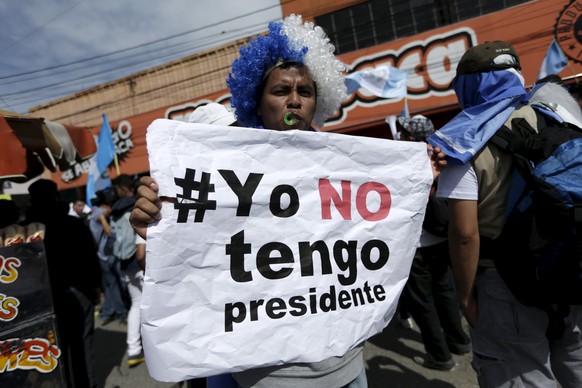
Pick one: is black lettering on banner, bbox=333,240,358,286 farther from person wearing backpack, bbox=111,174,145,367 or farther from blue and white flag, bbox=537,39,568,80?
blue and white flag, bbox=537,39,568,80

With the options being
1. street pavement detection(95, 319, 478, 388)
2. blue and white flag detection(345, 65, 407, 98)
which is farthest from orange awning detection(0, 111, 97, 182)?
blue and white flag detection(345, 65, 407, 98)

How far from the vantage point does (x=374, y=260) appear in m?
1.33

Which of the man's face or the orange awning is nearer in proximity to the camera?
the man's face

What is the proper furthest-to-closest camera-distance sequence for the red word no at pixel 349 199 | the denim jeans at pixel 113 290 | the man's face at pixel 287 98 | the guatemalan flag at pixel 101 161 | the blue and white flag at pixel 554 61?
the guatemalan flag at pixel 101 161, the denim jeans at pixel 113 290, the blue and white flag at pixel 554 61, the man's face at pixel 287 98, the red word no at pixel 349 199

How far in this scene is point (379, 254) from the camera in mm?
1344

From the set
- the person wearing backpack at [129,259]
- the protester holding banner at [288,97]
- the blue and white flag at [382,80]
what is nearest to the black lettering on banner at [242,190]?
the protester holding banner at [288,97]

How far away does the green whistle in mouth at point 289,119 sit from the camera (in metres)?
1.37

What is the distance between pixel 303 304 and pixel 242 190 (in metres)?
0.47

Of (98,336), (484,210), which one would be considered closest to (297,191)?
(484,210)

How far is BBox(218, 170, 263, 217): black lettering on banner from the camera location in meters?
1.18

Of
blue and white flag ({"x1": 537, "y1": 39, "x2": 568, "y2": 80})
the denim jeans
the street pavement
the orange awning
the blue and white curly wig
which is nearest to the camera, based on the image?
the blue and white curly wig

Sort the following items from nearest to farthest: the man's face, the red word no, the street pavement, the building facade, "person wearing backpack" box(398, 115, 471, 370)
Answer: the red word no < the man's face < the street pavement < "person wearing backpack" box(398, 115, 471, 370) < the building facade

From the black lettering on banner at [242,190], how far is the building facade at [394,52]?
634cm

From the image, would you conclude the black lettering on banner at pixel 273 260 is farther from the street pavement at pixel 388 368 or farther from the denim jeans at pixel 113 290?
the denim jeans at pixel 113 290
